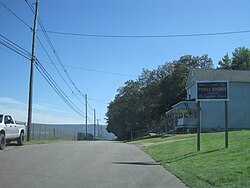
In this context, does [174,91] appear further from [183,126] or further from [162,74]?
[183,126]

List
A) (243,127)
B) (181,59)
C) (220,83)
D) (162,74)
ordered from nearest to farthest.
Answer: (220,83) → (243,127) → (181,59) → (162,74)

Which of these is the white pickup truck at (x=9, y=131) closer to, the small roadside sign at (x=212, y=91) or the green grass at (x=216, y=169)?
the green grass at (x=216, y=169)

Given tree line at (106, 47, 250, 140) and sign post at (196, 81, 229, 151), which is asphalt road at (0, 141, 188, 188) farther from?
tree line at (106, 47, 250, 140)

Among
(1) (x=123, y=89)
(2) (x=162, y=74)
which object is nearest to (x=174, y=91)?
(2) (x=162, y=74)

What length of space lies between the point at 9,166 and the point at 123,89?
7334 cm

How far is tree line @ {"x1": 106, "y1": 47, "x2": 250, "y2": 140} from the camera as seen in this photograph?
7119 cm

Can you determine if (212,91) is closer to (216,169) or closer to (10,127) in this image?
(216,169)

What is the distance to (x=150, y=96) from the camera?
80.2m

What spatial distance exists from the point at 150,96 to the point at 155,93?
120 cm

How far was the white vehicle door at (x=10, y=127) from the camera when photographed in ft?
72.1

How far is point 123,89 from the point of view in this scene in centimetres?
8638

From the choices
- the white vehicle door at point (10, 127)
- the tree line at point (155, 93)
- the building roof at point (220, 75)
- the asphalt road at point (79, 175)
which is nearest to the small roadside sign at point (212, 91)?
the asphalt road at point (79, 175)

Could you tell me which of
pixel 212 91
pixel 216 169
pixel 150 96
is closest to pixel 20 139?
pixel 212 91

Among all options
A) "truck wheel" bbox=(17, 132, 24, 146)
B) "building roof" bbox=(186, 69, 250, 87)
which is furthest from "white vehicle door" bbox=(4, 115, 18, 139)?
"building roof" bbox=(186, 69, 250, 87)
